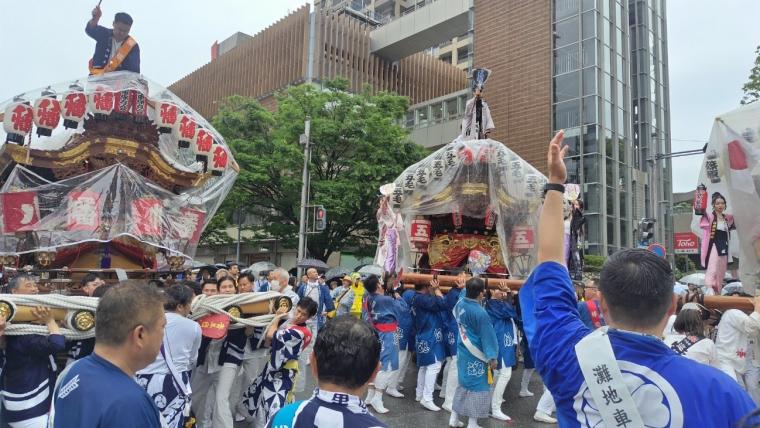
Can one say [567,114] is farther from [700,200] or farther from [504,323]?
[700,200]

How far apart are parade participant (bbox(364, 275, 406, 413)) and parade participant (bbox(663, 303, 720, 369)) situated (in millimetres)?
3715

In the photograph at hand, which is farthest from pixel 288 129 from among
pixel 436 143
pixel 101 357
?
pixel 101 357

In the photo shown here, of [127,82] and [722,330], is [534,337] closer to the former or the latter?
[722,330]

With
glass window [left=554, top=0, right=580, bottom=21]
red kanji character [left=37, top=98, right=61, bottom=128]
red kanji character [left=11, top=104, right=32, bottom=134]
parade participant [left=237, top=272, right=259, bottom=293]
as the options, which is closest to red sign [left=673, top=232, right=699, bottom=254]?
glass window [left=554, top=0, right=580, bottom=21]

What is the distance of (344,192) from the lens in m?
20.5

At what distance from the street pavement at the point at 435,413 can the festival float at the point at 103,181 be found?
446cm

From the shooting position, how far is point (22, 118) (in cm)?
976

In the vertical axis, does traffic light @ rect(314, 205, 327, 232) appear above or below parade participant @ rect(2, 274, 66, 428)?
above

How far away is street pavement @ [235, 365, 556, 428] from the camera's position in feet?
22.0

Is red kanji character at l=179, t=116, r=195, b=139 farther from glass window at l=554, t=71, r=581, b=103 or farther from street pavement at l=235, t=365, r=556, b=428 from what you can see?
glass window at l=554, t=71, r=581, b=103

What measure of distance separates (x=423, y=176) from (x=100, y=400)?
8084 mm

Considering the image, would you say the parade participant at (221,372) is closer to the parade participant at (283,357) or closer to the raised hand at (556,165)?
the parade participant at (283,357)

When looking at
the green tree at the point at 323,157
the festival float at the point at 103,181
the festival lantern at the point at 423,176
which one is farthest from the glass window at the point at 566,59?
the festival float at the point at 103,181

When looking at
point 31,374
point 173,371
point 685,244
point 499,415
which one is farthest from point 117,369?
point 685,244
